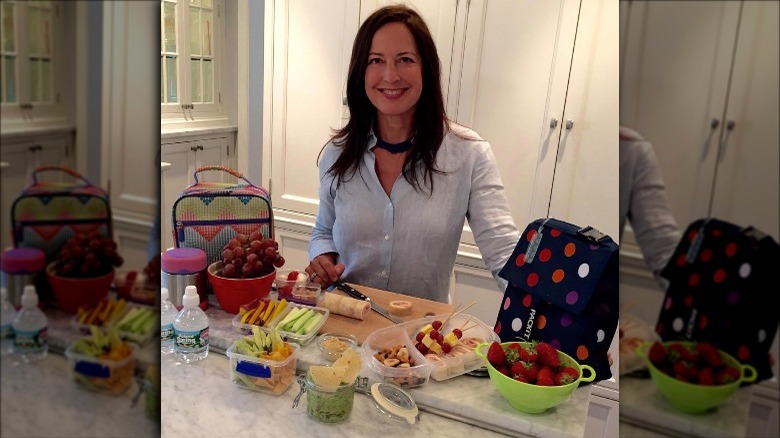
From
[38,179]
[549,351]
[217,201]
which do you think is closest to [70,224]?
[38,179]

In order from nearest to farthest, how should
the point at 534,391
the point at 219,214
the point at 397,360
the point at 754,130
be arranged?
the point at 754,130 < the point at 534,391 < the point at 397,360 < the point at 219,214

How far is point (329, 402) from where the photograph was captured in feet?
2.30

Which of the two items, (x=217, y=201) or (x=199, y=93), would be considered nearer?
(x=199, y=93)

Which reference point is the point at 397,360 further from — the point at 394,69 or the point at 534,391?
the point at 394,69

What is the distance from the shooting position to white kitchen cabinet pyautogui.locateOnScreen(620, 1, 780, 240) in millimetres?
84

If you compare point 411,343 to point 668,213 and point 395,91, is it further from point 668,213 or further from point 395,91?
point 668,213

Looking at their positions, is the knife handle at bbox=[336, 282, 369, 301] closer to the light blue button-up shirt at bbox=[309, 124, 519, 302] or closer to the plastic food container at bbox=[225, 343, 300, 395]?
the light blue button-up shirt at bbox=[309, 124, 519, 302]

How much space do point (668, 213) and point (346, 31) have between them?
0.76m

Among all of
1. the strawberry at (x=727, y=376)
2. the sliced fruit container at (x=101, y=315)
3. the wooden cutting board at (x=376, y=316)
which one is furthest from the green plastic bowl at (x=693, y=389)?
the wooden cutting board at (x=376, y=316)

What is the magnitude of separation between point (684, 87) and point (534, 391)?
638mm

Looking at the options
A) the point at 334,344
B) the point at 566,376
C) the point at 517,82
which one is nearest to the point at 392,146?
the point at 517,82

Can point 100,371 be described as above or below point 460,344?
above

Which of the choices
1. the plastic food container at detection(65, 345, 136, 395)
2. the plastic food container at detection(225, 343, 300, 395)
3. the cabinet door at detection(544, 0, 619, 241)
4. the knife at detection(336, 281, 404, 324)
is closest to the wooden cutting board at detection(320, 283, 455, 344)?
the knife at detection(336, 281, 404, 324)

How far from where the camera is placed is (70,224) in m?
0.16
